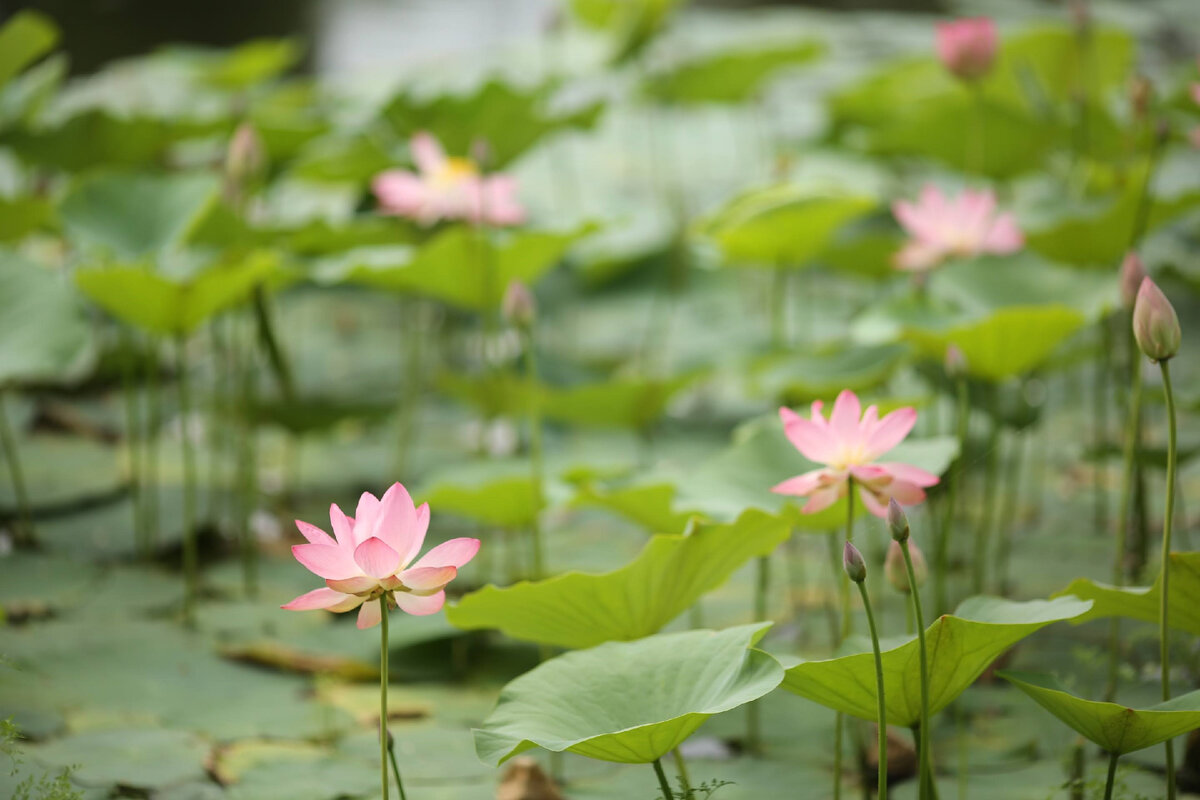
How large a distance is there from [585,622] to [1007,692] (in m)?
0.48

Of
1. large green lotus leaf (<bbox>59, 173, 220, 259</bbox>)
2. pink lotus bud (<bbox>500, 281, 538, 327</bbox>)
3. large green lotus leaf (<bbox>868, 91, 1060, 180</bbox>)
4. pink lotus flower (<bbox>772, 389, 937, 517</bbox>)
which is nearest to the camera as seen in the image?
pink lotus flower (<bbox>772, 389, 937, 517</bbox>)

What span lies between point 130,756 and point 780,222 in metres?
0.94

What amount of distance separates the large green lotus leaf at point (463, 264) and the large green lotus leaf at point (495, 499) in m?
0.32

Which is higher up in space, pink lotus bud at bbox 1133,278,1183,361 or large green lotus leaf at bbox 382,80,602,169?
large green lotus leaf at bbox 382,80,602,169

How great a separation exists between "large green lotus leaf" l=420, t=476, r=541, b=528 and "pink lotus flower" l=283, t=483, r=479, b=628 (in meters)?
0.37

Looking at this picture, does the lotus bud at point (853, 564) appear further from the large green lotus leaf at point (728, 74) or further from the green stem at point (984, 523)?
the large green lotus leaf at point (728, 74)

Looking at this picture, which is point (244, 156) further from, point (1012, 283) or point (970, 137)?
point (970, 137)

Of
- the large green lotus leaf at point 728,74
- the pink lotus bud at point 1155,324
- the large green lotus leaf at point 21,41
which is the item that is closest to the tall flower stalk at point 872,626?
the pink lotus bud at point 1155,324

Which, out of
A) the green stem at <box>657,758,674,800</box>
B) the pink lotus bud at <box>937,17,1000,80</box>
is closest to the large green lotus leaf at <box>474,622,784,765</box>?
the green stem at <box>657,758,674,800</box>

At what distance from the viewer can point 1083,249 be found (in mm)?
1337

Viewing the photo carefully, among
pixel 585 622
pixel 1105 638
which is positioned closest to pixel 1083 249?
pixel 1105 638

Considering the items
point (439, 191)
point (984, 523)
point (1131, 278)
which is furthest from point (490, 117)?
point (1131, 278)

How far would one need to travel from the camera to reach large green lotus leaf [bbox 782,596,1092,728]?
0.59 m

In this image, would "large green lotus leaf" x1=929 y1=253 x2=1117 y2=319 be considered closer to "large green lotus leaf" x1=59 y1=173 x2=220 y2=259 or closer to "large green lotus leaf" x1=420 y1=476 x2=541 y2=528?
"large green lotus leaf" x1=420 y1=476 x2=541 y2=528
